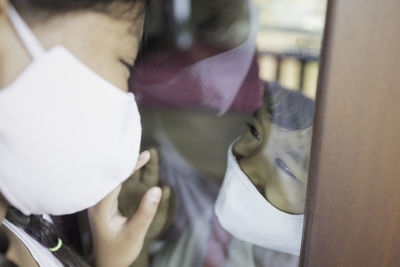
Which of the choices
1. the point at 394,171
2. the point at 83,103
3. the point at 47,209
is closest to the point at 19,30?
the point at 83,103

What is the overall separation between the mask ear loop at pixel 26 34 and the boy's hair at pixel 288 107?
0.38m

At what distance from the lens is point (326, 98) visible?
56 cm

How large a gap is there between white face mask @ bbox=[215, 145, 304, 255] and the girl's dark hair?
32cm

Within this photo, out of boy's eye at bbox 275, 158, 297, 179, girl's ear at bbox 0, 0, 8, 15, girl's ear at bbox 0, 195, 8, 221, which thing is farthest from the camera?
boy's eye at bbox 275, 158, 297, 179

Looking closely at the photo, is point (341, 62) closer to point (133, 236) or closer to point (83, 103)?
point (83, 103)

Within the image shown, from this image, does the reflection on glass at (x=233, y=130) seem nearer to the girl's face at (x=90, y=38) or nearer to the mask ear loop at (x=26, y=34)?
the girl's face at (x=90, y=38)

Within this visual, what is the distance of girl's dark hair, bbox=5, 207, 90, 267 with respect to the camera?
700 mm

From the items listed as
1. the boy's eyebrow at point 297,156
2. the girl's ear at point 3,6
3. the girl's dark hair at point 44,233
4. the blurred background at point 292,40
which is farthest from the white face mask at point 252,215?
the girl's ear at point 3,6

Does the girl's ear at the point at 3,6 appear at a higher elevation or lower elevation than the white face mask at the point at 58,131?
higher

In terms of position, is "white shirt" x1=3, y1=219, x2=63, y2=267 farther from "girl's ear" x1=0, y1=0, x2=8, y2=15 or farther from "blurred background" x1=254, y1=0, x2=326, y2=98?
"blurred background" x1=254, y1=0, x2=326, y2=98

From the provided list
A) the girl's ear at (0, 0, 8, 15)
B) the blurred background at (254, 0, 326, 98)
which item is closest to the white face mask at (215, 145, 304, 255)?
the blurred background at (254, 0, 326, 98)

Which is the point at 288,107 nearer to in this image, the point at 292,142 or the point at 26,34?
the point at 292,142

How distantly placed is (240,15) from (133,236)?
0.48 m

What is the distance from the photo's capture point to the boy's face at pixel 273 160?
27.2 inches
